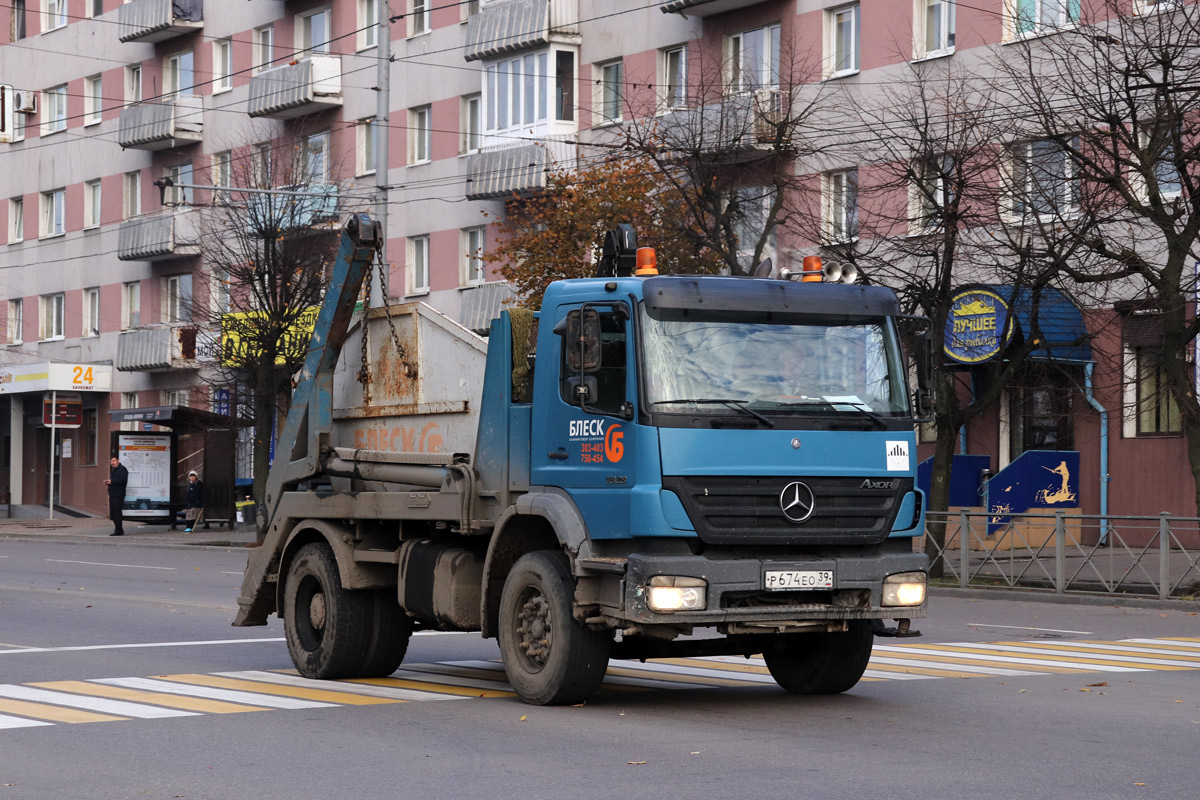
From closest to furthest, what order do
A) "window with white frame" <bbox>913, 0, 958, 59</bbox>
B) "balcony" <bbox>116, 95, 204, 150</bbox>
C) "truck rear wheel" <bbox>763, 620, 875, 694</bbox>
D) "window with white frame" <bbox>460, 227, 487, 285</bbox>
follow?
"truck rear wheel" <bbox>763, 620, 875, 694</bbox>, "window with white frame" <bbox>913, 0, 958, 59</bbox>, "window with white frame" <bbox>460, 227, 487, 285</bbox>, "balcony" <bbox>116, 95, 204, 150</bbox>

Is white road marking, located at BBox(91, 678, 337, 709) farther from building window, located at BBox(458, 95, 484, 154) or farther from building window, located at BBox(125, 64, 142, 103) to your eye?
building window, located at BBox(125, 64, 142, 103)

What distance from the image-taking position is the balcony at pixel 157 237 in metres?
51.9

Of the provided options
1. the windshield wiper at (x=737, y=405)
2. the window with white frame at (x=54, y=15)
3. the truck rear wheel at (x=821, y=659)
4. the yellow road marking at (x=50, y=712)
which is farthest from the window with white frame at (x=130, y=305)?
the windshield wiper at (x=737, y=405)

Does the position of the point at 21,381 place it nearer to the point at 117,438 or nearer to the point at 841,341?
the point at 117,438

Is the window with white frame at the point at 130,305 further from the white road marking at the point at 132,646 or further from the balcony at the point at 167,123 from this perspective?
the white road marking at the point at 132,646

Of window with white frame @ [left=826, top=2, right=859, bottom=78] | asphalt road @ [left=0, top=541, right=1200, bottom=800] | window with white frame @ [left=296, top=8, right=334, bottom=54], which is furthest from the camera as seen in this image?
window with white frame @ [left=296, top=8, right=334, bottom=54]

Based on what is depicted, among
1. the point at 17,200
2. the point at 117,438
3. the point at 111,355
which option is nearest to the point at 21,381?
the point at 111,355

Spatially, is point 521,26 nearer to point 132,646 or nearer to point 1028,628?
point 1028,628

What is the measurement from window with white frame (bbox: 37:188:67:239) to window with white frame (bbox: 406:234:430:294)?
18071 millimetres

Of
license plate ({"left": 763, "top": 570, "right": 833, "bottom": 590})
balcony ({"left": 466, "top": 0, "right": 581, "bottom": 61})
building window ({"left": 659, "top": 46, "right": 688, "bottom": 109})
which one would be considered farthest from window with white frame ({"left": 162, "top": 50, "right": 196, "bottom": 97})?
license plate ({"left": 763, "top": 570, "right": 833, "bottom": 590})

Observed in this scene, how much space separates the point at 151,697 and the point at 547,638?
2819mm

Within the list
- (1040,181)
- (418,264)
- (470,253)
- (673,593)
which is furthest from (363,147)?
(673,593)

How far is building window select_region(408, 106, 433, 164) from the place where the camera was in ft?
152

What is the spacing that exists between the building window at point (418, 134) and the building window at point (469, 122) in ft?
5.17
